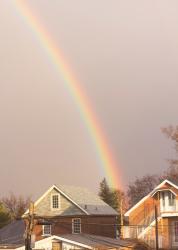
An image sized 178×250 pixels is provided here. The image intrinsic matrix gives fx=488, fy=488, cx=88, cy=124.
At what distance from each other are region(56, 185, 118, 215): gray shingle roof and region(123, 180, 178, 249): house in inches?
272

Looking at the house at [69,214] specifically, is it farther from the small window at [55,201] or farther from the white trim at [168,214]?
the white trim at [168,214]

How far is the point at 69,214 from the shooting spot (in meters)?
64.5

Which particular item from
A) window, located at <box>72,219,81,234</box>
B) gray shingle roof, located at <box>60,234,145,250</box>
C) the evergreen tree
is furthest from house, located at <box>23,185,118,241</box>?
the evergreen tree

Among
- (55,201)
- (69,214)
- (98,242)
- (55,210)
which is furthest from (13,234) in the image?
(98,242)

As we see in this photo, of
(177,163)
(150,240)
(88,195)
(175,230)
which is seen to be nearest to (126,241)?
(150,240)

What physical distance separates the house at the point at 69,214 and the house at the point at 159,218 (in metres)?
5.99

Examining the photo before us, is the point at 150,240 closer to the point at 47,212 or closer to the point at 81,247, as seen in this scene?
the point at 81,247

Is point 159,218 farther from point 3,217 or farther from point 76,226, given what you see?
point 3,217

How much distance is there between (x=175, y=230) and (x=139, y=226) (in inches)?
169

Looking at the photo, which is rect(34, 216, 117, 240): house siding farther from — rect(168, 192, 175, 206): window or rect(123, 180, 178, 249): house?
rect(168, 192, 175, 206): window

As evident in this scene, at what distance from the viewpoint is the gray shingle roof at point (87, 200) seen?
66.2m

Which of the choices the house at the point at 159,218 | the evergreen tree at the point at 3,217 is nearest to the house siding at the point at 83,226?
the house at the point at 159,218

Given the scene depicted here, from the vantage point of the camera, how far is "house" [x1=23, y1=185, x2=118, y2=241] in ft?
211

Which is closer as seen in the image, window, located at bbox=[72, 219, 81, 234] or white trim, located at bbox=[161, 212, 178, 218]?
white trim, located at bbox=[161, 212, 178, 218]
